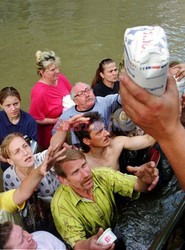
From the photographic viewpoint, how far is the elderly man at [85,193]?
2.77 metres

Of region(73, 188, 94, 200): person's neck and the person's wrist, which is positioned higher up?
the person's wrist

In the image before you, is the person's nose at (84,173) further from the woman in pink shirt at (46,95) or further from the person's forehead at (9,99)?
the woman in pink shirt at (46,95)

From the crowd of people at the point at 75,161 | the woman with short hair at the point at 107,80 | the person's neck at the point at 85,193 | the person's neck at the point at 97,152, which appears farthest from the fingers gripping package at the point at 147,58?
the woman with short hair at the point at 107,80

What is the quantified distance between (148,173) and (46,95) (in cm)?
236

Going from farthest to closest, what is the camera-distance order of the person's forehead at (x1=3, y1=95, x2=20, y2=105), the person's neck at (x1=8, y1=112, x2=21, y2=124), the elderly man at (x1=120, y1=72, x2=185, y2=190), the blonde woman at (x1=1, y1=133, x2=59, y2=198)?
the person's neck at (x1=8, y1=112, x2=21, y2=124) → the person's forehead at (x1=3, y1=95, x2=20, y2=105) → the blonde woman at (x1=1, y1=133, x2=59, y2=198) → the elderly man at (x1=120, y1=72, x2=185, y2=190)

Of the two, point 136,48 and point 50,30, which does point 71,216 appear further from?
point 50,30

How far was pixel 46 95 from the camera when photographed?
4742 millimetres

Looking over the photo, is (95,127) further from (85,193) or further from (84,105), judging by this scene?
(85,193)

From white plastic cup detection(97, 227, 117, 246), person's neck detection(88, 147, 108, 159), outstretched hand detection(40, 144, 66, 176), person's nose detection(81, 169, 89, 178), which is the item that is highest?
outstretched hand detection(40, 144, 66, 176)

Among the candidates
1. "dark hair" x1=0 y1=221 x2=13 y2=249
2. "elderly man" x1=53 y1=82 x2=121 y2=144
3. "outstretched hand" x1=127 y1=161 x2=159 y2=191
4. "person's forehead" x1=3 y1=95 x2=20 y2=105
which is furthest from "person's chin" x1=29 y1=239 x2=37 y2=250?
"person's forehead" x1=3 y1=95 x2=20 y2=105

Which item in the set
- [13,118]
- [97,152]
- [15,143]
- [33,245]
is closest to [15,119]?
[13,118]

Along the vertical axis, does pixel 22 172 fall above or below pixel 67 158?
below

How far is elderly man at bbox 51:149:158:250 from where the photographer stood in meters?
2.77

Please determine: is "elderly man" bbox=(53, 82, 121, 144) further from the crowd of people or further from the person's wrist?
the person's wrist
